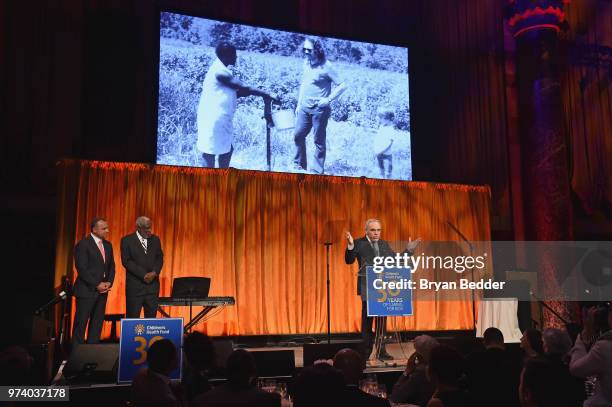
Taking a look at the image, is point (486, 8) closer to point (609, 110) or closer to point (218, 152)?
→ point (609, 110)

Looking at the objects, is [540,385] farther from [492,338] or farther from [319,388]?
[492,338]

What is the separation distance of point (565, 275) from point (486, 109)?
3292 millimetres

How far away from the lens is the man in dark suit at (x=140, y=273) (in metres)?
6.48

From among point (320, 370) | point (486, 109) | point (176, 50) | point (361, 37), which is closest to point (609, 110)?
point (486, 109)

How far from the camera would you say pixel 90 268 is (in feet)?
20.2

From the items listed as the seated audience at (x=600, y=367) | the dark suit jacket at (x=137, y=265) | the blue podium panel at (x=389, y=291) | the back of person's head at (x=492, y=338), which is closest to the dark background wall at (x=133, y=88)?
the dark suit jacket at (x=137, y=265)

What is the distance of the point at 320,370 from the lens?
2.82 meters

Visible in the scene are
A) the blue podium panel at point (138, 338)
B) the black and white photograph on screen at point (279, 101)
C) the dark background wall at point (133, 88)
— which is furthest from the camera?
the black and white photograph on screen at point (279, 101)

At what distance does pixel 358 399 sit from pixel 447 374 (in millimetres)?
443

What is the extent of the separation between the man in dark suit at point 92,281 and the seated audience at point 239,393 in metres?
3.66

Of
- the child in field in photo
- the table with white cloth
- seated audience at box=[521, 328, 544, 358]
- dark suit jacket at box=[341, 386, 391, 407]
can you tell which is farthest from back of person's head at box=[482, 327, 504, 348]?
the child in field in photo

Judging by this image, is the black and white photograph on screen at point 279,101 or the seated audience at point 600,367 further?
the black and white photograph on screen at point 279,101

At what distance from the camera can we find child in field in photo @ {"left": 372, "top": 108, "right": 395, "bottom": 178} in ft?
31.8

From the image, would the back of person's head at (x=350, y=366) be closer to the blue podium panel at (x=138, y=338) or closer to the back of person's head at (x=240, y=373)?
the back of person's head at (x=240, y=373)
